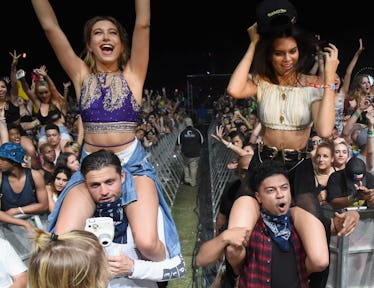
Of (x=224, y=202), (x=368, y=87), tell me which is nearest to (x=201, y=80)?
(x=368, y=87)

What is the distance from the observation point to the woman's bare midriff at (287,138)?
2.89m

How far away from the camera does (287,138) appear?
2900mm

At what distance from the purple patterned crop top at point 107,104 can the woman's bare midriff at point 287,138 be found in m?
0.86

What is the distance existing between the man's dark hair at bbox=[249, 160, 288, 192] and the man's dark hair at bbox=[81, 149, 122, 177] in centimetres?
78

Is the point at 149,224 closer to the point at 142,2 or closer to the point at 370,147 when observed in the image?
the point at 142,2

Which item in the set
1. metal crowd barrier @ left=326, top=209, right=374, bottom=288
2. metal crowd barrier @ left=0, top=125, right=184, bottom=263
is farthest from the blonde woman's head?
metal crowd barrier @ left=326, top=209, right=374, bottom=288

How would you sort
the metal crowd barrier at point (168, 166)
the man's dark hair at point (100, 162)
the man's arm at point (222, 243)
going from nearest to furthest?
the man's arm at point (222, 243), the man's dark hair at point (100, 162), the metal crowd barrier at point (168, 166)

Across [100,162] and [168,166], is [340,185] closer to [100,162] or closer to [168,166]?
[100,162]

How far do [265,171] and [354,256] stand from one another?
1.00m

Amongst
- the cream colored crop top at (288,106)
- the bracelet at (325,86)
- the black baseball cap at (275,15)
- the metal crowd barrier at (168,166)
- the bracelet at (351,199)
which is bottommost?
the metal crowd barrier at (168,166)

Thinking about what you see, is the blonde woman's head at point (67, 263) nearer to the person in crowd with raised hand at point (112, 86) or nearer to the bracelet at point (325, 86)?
the person in crowd with raised hand at point (112, 86)

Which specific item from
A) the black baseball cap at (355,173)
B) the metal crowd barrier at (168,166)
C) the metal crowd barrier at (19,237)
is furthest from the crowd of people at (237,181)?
the metal crowd barrier at (168,166)

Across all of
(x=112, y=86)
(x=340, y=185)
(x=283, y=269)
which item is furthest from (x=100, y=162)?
(x=340, y=185)

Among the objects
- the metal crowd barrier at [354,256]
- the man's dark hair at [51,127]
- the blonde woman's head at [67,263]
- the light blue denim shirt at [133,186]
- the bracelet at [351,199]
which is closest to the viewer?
the blonde woman's head at [67,263]
